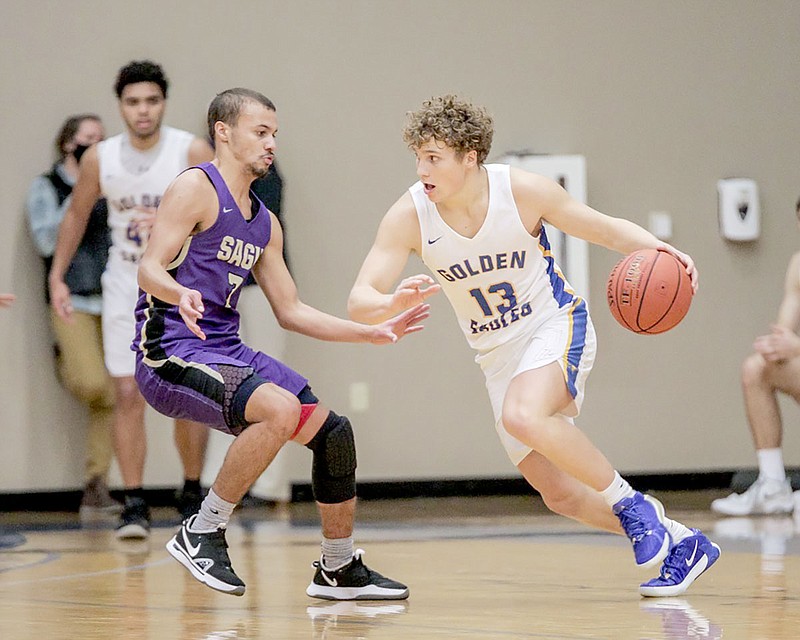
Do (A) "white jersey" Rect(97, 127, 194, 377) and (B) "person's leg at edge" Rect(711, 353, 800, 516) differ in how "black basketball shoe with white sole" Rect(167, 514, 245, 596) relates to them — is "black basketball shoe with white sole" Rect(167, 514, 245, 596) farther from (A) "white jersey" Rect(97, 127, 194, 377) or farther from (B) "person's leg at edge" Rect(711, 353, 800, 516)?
(B) "person's leg at edge" Rect(711, 353, 800, 516)

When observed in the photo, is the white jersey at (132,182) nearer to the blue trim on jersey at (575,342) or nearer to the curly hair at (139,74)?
the curly hair at (139,74)

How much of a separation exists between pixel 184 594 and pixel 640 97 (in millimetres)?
4964

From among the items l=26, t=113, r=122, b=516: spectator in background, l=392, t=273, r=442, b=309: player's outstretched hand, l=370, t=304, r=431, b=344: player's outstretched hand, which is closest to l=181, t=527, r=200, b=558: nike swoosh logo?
l=370, t=304, r=431, b=344: player's outstretched hand

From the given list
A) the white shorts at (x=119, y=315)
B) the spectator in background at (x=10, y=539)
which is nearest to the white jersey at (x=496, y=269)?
the spectator in background at (x=10, y=539)

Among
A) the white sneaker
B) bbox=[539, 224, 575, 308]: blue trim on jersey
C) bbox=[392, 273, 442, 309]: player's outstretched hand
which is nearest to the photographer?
bbox=[392, 273, 442, 309]: player's outstretched hand

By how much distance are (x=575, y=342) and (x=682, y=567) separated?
2.43 feet

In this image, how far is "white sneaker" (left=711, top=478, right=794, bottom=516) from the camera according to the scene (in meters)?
6.62

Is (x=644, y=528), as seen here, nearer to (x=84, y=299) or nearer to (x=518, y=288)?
(x=518, y=288)

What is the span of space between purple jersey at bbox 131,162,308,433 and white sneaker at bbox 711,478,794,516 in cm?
319

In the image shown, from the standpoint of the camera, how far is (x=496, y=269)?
4.19m

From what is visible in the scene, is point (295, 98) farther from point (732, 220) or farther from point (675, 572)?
point (675, 572)

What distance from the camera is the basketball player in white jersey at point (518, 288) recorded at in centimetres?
402

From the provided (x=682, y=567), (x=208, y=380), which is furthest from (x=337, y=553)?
(x=682, y=567)

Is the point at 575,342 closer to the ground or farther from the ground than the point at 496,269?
closer to the ground
